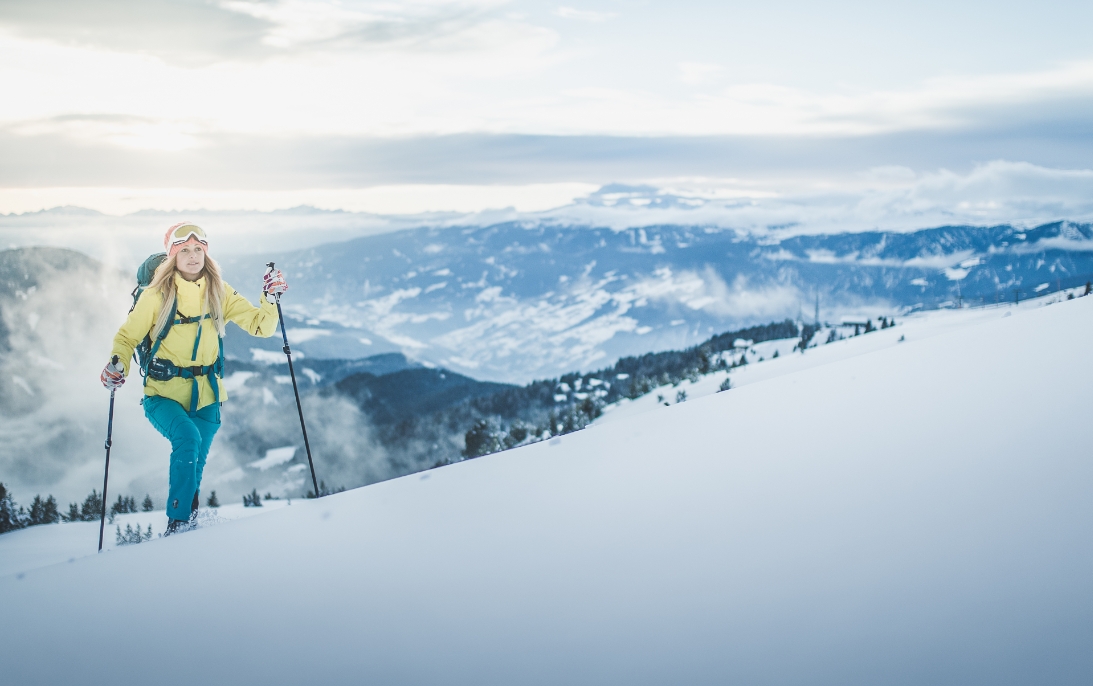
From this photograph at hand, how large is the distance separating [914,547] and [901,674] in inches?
29.6

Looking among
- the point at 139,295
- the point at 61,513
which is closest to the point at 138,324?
the point at 139,295

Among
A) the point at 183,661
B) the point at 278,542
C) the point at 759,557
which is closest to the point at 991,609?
the point at 759,557

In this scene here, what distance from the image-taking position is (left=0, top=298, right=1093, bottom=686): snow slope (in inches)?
93.8

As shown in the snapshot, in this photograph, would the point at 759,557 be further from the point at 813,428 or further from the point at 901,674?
the point at 813,428

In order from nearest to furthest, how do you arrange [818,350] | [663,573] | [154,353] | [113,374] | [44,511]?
[663,573]
[154,353]
[113,374]
[44,511]
[818,350]

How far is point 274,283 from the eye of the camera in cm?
660

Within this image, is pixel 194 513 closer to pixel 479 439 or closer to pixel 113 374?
pixel 113 374

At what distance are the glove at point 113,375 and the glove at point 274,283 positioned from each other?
135cm

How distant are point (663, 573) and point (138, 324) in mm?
4310

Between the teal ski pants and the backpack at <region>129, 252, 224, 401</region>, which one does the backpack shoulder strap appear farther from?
the teal ski pants

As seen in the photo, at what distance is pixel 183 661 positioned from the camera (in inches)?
108

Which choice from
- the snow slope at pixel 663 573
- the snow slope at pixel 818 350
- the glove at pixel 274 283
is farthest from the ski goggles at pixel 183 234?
the snow slope at pixel 818 350

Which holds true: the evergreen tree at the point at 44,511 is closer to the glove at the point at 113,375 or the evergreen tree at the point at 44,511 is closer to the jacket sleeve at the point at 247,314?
the glove at the point at 113,375

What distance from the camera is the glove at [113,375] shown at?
5590 millimetres
